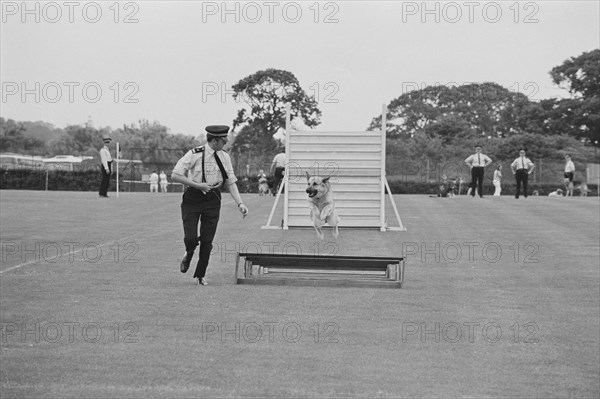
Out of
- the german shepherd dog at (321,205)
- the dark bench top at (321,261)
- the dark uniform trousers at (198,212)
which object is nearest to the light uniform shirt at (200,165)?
the dark uniform trousers at (198,212)

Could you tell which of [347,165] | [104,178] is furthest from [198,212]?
[104,178]

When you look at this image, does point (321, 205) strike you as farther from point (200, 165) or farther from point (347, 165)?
point (200, 165)

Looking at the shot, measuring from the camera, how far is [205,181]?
43.9ft

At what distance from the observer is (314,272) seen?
15.7 m

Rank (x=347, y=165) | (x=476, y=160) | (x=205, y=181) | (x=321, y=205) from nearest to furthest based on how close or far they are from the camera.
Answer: (x=205, y=181) < (x=321, y=205) < (x=347, y=165) < (x=476, y=160)

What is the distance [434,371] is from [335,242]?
1124 centimetres

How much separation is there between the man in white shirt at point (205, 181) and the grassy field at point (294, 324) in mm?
957

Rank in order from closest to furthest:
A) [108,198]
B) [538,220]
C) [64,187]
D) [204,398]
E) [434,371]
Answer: [204,398] → [434,371] → [538,220] → [108,198] → [64,187]

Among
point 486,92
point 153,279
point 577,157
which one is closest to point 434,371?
point 153,279

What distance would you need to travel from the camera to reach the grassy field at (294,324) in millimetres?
9945

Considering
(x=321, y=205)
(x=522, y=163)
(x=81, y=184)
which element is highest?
(x=522, y=163)

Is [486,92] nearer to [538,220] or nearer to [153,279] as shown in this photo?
[538,220]

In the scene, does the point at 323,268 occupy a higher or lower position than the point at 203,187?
lower

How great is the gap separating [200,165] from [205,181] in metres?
0.26
